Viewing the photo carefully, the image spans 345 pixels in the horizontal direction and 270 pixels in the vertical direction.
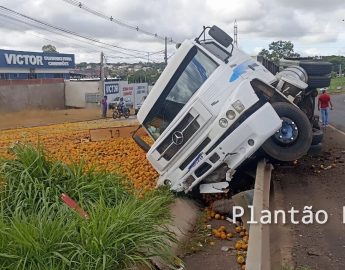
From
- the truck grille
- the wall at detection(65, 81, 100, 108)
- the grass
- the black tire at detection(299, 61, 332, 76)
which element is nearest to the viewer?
the grass

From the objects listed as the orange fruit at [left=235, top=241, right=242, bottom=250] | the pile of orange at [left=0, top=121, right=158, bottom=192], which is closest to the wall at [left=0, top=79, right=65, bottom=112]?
the pile of orange at [left=0, top=121, right=158, bottom=192]

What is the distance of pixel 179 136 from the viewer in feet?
26.0

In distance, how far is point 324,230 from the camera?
20.8 ft

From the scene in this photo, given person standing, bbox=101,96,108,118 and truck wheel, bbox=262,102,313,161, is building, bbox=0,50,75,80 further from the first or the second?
truck wheel, bbox=262,102,313,161

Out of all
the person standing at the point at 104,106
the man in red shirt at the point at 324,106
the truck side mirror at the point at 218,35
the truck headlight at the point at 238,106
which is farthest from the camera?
the person standing at the point at 104,106

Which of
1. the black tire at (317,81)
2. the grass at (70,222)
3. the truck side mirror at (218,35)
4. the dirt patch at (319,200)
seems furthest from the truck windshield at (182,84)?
the black tire at (317,81)

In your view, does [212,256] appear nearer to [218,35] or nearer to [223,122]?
[223,122]

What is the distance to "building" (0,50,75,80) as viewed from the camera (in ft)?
158

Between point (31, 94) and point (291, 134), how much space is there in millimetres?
43372

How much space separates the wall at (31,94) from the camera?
45.1 m

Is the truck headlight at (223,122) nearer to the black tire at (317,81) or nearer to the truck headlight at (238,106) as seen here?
the truck headlight at (238,106)

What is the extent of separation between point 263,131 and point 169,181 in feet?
5.92

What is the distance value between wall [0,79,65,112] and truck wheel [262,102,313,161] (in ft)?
131

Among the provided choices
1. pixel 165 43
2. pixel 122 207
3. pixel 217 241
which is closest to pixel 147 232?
pixel 122 207
